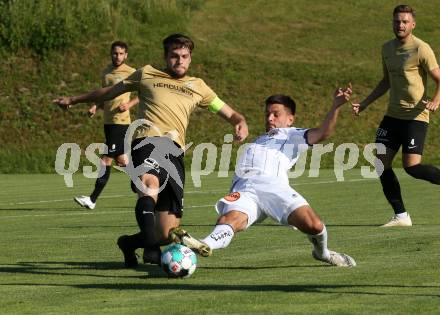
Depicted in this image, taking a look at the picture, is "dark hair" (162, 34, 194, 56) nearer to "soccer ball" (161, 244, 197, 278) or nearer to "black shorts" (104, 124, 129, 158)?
"soccer ball" (161, 244, 197, 278)

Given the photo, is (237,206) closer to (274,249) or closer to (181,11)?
(274,249)

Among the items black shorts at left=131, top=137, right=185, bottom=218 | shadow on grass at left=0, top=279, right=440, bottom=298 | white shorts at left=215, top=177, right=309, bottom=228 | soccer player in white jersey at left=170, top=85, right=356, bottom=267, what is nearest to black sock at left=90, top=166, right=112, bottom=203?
black shorts at left=131, top=137, right=185, bottom=218

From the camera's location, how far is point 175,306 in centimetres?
750

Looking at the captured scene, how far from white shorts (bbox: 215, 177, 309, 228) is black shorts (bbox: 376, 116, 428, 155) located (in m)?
4.56

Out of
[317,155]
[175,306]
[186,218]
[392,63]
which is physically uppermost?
[392,63]

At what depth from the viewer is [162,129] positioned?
33.8 feet

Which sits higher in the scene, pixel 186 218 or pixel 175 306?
pixel 175 306

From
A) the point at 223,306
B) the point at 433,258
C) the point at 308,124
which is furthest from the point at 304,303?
the point at 308,124

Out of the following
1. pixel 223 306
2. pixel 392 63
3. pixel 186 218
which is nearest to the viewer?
pixel 223 306

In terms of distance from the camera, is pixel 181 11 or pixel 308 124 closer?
pixel 308 124

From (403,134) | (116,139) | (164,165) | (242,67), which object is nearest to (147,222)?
(164,165)

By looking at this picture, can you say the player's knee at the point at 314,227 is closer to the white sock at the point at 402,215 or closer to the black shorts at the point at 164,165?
the black shorts at the point at 164,165

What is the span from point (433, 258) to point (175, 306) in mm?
3148

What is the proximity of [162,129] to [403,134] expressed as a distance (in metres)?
4.50
